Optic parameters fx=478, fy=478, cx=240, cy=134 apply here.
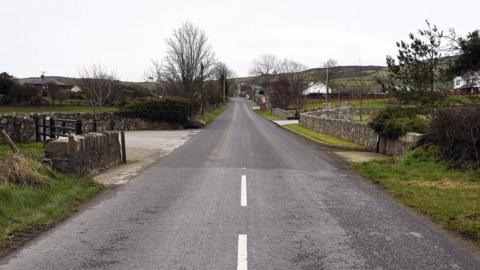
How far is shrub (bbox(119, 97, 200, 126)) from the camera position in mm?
41719

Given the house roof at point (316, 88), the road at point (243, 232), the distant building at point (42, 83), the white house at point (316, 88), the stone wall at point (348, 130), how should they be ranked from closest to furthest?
1. the road at point (243, 232)
2. the stone wall at point (348, 130)
3. the distant building at point (42, 83)
4. the white house at point (316, 88)
5. the house roof at point (316, 88)

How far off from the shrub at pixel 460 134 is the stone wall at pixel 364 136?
278 centimetres

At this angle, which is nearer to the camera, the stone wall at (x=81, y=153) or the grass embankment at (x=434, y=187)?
the grass embankment at (x=434, y=187)

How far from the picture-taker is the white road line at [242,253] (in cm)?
568

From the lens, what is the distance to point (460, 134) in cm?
1348

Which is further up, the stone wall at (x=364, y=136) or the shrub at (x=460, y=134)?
the shrub at (x=460, y=134)

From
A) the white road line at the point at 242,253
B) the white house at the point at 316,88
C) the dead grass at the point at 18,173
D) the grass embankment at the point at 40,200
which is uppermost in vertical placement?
the white house at the point at 316,88

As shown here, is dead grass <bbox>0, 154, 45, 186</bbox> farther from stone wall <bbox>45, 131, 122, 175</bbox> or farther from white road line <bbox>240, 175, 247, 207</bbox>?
white road line <bbox>240, 175, 247, 207</bbox>

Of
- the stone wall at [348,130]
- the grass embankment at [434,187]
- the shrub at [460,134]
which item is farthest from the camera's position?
the stone wall at [348,130]

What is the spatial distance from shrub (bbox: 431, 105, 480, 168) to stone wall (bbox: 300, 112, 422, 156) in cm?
278

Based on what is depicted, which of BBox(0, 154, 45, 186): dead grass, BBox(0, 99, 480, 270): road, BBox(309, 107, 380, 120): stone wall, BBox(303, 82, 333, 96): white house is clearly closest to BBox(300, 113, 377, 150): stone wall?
BBox(309, 107, 380, 120): stone wall

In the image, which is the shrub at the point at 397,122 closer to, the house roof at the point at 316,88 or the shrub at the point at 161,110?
the shrub at the point at 161,110

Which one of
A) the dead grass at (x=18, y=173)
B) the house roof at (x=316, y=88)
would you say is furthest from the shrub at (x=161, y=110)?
the house roof at (x=316, y=88)

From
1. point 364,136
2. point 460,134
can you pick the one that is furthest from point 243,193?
point 364,136
